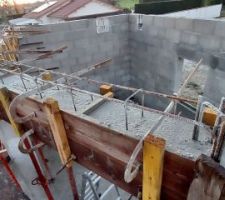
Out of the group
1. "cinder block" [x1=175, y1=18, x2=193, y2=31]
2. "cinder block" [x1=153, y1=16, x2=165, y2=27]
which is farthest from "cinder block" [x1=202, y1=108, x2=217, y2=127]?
"cinder block" [x1=153, y1=16, x2=165, y2=27]

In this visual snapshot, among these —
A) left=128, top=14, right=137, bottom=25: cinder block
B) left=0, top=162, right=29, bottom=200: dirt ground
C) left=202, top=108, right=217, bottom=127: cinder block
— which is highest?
left=202, top=108, right=217, bottom=127: cinder block

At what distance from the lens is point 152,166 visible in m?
1.96

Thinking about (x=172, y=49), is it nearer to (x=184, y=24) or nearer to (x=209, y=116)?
(x=184, y=24)

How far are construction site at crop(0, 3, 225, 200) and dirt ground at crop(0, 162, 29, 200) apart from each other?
24 cm

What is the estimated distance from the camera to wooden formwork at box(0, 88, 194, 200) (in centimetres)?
198

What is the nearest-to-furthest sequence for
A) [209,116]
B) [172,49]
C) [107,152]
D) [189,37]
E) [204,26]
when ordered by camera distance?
[209,116]
[107,152]
[204,26]
[189,37]
[172,49]

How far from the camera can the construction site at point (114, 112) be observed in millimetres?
1969

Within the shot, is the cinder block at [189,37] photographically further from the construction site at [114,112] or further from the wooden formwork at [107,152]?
the wooden formwork at [107,152]

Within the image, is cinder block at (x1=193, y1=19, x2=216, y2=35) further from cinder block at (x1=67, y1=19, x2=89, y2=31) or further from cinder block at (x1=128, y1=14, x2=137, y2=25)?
cinder block at (x1=67, y1=19, x2=89, y2=31)

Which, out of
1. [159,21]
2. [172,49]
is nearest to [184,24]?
[172,49]

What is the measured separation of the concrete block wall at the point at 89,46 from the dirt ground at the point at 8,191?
3353 millimetres

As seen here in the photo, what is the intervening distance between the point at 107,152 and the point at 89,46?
540cm

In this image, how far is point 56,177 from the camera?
19.1 ft

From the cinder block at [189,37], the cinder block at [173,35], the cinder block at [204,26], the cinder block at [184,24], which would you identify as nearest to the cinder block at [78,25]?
the cinder block at [173,35]
